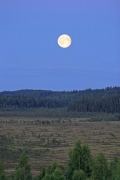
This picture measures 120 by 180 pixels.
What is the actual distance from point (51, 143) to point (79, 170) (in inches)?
970

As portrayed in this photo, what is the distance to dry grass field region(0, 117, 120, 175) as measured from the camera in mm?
37969

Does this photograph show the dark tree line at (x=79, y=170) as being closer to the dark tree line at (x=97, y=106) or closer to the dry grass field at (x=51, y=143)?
the dry grass field at (x=51, y=143)

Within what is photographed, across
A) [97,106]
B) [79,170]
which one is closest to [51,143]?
[79,170]

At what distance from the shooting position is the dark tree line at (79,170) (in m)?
22.9

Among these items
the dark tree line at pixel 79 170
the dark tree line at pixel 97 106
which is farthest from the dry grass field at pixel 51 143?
the dark tree line at pixel 97 106

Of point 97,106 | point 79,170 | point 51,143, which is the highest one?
point 97,106

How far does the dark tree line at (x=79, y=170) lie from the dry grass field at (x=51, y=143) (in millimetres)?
6693

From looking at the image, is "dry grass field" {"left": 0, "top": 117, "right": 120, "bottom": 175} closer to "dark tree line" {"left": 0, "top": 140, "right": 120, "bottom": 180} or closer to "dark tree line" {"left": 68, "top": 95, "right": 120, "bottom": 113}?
"dark tree line" {"left": 0, "top": 140, "right": 120, "bottom": 180}

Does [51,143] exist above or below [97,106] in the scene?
below

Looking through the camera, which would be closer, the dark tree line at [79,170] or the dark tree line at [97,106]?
the dark tree line at [79,170]

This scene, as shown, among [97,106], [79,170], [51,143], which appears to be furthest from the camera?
[97,106]

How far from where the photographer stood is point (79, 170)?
24719 millimetres

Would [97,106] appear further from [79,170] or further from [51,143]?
[79,170]

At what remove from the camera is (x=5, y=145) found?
46.1 metres
